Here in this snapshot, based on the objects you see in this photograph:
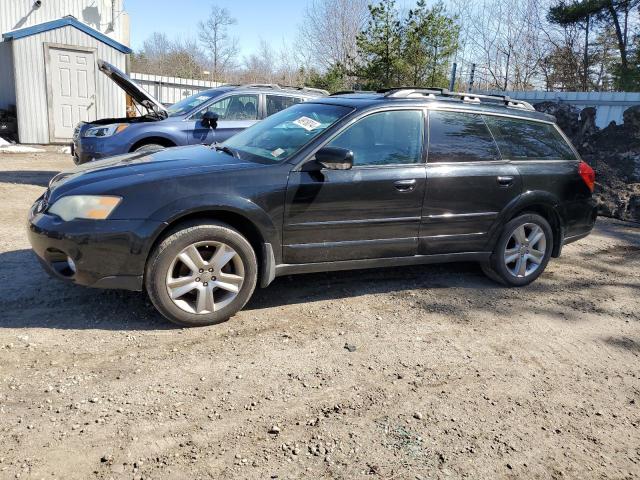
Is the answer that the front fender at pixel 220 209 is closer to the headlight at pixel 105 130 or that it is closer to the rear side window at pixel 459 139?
the rear side window at pixel 459 139

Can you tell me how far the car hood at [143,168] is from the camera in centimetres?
377

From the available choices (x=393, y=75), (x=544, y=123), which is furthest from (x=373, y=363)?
(x=393, y=75)

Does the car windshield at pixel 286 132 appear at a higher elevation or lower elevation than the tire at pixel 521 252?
higher

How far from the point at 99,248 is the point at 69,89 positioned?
496 inches

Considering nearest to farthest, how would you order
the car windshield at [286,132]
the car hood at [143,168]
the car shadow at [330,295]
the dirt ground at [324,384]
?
1. the dirt ground at [324,384]
2. the car hood at [143,168]
3. the car shadow at [330,295]
4. the car windshield at [286,132]

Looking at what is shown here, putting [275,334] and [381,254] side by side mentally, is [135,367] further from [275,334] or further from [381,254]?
[381,254]

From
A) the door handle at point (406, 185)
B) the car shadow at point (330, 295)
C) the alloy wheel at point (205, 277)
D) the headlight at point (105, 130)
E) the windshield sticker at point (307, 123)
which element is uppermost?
the windshield sticker at point (307, 123)

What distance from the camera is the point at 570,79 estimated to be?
2020 cm

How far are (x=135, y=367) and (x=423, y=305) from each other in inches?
93.9

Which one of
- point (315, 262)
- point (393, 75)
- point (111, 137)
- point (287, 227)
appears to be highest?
point (393, 75)

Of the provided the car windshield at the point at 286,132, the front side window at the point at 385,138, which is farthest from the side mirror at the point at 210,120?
the front side window at the point at 385,138

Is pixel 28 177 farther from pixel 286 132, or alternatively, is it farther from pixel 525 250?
pixel 525 250

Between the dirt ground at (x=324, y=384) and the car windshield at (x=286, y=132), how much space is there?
1.21m

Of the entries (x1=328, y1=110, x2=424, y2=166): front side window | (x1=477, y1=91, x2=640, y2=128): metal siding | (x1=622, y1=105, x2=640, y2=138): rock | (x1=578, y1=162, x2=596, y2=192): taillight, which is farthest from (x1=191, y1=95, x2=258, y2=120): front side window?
(x1=622, y1=105, x2=640, y2=138): rock
